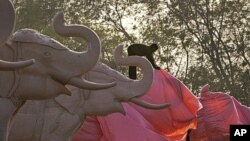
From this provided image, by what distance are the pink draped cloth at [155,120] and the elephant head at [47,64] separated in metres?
2.12

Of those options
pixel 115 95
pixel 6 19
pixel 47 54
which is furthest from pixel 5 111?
pixel 115 95

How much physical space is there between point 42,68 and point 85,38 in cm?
38

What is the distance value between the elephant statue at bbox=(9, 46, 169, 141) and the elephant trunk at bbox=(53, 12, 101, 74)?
118cm

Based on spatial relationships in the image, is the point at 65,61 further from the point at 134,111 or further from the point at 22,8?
the point at 22,8

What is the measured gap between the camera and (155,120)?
945 cm

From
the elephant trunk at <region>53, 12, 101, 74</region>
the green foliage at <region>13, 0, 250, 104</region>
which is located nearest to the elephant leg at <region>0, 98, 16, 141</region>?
the elephant trunk at <region>53, 12, 101, 74</region>

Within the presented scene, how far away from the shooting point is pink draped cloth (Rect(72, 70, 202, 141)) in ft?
30.0

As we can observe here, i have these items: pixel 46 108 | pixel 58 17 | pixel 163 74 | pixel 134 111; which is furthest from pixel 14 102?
pixel 163 74

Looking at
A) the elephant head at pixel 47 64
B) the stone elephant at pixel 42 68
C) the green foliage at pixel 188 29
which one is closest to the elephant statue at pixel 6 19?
the stone elephant at pixel 42 68

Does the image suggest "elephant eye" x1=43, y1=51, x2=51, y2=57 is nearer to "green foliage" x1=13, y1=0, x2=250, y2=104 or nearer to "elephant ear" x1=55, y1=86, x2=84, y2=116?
"elephant ear" x1=55, y1=86, x2=84, y2=116

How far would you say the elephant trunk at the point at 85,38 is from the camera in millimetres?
7000

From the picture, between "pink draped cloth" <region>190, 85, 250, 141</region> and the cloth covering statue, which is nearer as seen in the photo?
the cloth covering statue

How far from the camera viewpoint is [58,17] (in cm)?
712

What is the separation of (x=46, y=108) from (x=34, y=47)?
1.23 metres
